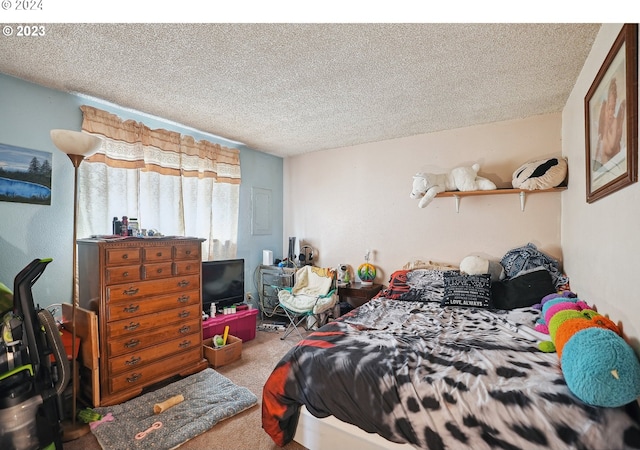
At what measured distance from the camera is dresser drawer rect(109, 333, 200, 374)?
7.23ft

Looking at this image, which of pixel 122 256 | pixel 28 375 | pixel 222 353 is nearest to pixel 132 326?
pixel 122 256

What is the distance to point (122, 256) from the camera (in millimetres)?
2229

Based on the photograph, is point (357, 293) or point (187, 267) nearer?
point (187, 267)

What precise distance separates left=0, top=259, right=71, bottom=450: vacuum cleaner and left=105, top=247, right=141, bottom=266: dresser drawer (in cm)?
41

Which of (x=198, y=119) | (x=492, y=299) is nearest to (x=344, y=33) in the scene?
(x=198, y=119)

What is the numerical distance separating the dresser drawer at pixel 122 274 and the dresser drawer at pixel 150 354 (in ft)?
1.91

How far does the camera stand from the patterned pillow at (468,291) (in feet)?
8.73

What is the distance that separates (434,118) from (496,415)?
274 cm

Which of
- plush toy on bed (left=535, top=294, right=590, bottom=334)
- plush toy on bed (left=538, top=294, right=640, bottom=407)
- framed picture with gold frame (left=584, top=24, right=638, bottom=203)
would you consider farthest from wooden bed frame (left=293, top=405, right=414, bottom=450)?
framed picture with gold frame (left=584, top=24, right=638, bottom=203)

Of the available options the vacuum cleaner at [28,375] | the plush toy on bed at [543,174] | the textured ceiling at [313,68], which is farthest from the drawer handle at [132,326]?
the plush toy on bed at [543,174]

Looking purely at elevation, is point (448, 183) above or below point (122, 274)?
above

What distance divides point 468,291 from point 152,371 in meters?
2.85

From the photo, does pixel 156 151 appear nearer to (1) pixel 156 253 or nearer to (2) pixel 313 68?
(1) pixel 156 253

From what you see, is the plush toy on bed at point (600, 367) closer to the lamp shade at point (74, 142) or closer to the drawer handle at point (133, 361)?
the drawer handle at point (133, 361)
